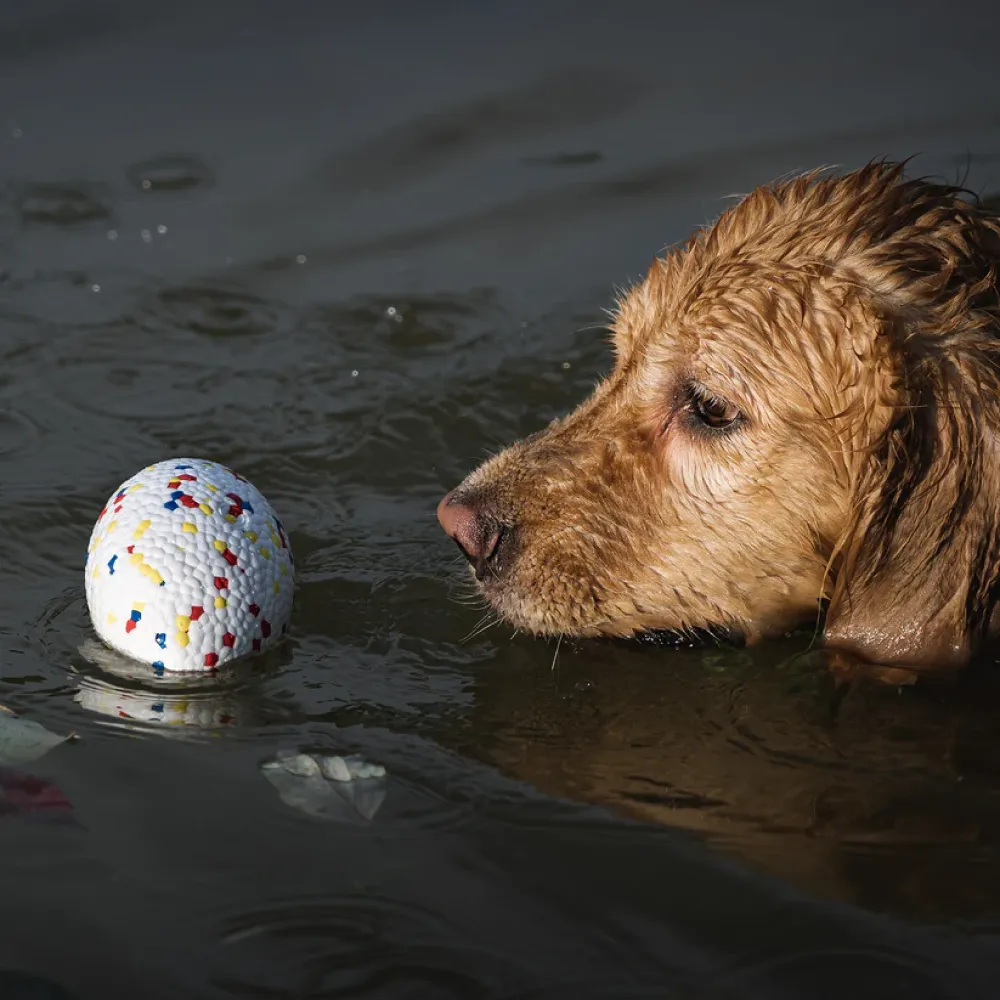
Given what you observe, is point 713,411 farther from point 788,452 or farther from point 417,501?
point 417,501

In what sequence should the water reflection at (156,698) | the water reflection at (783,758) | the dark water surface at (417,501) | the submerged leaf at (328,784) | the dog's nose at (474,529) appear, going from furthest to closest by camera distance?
the dog's nose at (474,529) → the water reflection at (156,698) → the submerged leaf at (328,784) → the water reflection at (783,758) → the dark water surface at (417,501)

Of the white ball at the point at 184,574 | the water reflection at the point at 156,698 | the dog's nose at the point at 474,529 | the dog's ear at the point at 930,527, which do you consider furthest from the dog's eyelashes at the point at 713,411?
the water reflection at the point at 156,698

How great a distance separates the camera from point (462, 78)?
10.7 m

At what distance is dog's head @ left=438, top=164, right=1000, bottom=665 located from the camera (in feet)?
15.7

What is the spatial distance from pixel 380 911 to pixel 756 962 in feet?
3.25

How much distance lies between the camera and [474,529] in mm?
5430

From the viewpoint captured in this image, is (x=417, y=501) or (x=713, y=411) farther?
(x=417, y=501)

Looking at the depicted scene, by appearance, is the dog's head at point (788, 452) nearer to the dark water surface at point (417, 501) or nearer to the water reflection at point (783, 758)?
the water reflection at point (783, 758)

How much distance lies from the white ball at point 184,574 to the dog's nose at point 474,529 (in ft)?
2.08

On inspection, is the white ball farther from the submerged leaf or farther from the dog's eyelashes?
the dog's eyelashes

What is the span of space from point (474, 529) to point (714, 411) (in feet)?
3.14

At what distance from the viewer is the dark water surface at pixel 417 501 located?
3988mm

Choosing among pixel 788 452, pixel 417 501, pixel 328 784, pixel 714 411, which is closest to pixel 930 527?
pixel 788 452

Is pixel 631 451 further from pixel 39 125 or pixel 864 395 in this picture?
pixel 39 125
